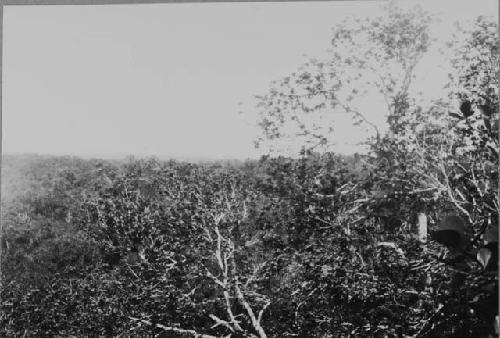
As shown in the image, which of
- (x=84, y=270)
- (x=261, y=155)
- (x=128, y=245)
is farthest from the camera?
(x=84, y=270)

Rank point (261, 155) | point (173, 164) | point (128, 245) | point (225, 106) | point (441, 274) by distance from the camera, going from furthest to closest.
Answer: point (128, 245) → point (173, 164) → point (261, 155) → point (225, 106) → point (441, 274)

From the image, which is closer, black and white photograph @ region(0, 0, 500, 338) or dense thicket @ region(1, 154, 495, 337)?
black and white photograph @ region(0, 0, 500, 338)

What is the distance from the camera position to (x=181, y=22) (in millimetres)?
3803

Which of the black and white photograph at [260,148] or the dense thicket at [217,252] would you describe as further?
the dense thicket at [217,252]

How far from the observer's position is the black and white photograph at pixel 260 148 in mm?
3826

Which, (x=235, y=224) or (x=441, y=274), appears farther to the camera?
(x=235, y=224)

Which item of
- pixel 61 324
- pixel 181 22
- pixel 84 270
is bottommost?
pixel 61 324

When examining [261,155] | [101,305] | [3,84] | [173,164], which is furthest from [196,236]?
[3,84]

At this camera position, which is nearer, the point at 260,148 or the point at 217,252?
the point at 260,148

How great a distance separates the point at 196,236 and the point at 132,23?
2.59 m

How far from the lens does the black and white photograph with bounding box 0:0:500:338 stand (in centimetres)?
383

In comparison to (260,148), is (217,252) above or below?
below

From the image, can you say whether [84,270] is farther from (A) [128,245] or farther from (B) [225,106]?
(B) [225,106]

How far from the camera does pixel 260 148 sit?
483 centimetres
